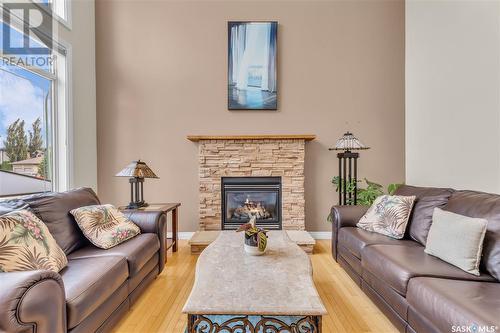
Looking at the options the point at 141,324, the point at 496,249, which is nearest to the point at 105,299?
the point at 141,324

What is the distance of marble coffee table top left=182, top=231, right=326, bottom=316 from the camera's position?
119cm

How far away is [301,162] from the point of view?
3.65 metres

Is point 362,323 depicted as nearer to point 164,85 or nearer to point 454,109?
point 454,109

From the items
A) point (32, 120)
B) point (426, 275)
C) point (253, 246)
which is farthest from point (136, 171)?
point (426, 275)

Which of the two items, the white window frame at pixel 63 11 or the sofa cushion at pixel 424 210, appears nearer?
the sofa cushion at pixel 424 210

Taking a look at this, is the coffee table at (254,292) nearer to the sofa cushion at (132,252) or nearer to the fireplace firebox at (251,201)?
the sofa cushion at (132,252)

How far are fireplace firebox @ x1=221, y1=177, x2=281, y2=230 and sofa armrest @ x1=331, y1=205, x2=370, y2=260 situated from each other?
3.47 ft

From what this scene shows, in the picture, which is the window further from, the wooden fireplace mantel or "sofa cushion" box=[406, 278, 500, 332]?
"sofa cushion" box=[406, 278, 500, 332]

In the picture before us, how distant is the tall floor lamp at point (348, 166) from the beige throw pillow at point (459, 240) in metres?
1.50

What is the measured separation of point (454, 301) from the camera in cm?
122

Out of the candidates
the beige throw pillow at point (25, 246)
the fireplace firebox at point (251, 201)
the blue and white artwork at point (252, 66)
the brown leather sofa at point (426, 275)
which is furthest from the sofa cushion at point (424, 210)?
the beige throw pillow at point (25, 246)

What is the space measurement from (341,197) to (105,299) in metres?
3.11

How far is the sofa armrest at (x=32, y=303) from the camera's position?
3.22 ft

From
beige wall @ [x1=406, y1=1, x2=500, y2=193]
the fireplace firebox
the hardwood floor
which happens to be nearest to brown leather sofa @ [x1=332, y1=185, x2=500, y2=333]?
the hardwood floor
